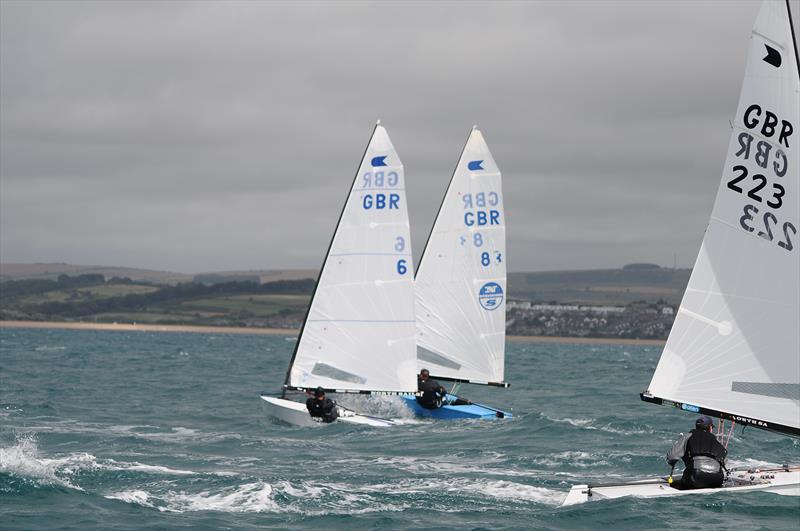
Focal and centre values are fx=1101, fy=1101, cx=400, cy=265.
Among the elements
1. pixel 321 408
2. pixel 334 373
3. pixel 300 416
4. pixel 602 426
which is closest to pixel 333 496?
pixel 321 408

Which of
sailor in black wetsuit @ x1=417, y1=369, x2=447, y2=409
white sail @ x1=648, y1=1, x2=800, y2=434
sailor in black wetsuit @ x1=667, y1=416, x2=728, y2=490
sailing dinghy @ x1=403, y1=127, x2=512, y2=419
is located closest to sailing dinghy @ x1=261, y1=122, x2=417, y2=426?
sailor in black wetsuit @ x1=417, y1=369, x2=447, y2=409

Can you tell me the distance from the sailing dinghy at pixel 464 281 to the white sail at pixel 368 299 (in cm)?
325

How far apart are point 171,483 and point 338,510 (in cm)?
378

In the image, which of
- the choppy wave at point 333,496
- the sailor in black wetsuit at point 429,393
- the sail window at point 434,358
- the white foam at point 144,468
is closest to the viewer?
the choppy wave at point 333,496

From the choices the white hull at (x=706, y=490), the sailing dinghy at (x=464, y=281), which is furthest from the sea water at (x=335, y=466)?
the sailing dinghy at (x=464, y=281)

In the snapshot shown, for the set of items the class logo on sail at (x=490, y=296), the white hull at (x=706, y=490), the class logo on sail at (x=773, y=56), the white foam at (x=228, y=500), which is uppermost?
the class logo on sail at (x=773, y=56)

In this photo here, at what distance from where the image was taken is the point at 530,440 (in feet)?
91.3

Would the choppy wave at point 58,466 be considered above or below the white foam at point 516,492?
below

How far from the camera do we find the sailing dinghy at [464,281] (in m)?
35.3

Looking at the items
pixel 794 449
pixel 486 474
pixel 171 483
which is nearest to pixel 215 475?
pixel 171 483

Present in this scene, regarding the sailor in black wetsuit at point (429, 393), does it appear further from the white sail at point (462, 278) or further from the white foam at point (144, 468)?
the white foam at point (144, 468)

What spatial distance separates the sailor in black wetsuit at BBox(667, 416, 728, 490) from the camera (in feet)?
59.9

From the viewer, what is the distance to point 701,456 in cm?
1836

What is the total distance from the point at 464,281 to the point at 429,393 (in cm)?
473
